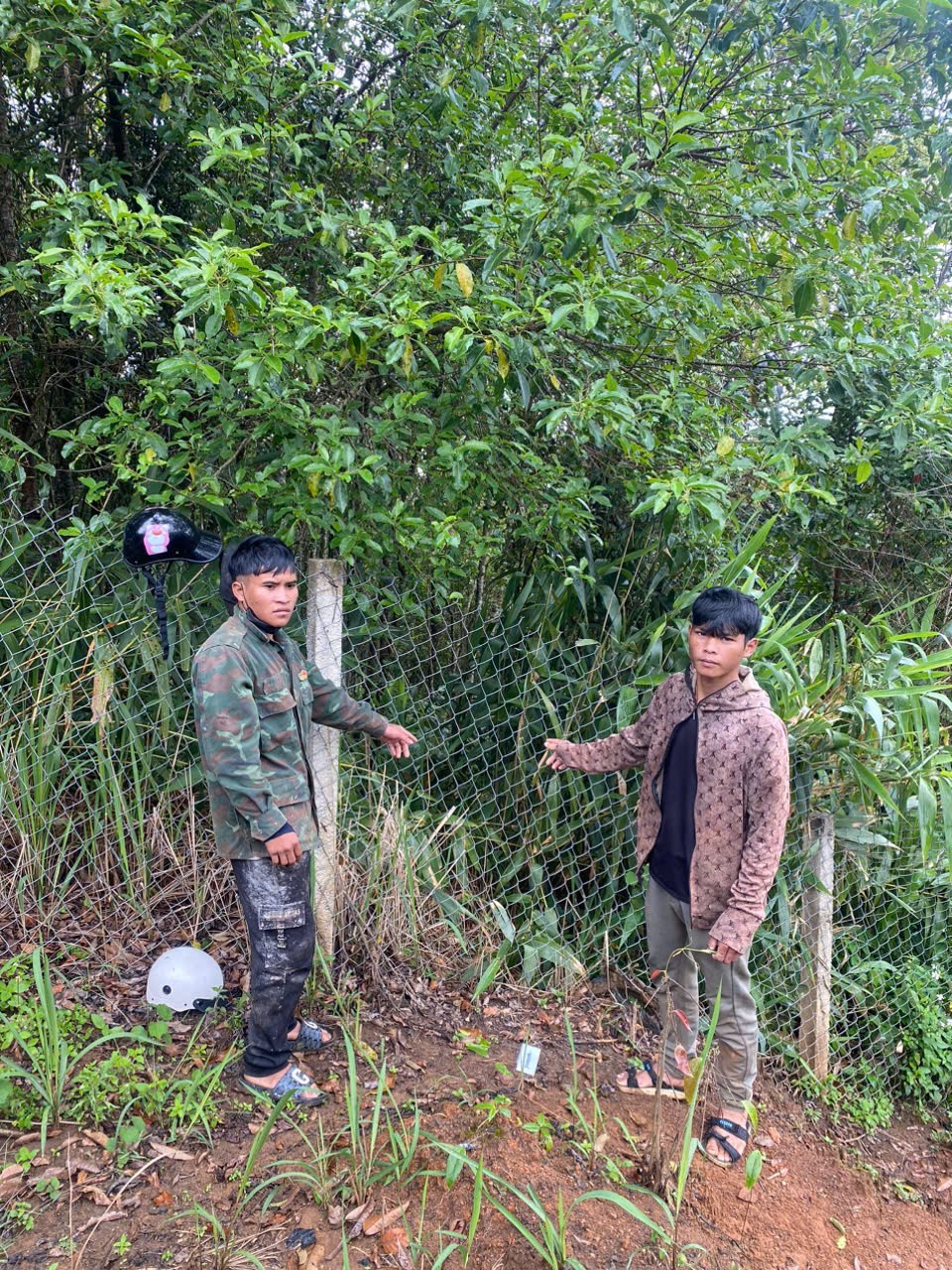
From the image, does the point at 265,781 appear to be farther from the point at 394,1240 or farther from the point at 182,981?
the point at 394,1240

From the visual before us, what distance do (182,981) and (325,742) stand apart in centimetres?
89

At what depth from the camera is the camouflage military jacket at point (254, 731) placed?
2264 millimetres

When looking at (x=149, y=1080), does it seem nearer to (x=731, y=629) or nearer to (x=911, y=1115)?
(x=731, y=629)

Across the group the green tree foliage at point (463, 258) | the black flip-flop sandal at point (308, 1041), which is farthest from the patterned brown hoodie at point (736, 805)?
the black flip-flop sandal at point (308, 1041)

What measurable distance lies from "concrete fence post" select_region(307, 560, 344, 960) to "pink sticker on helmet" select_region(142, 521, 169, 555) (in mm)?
485

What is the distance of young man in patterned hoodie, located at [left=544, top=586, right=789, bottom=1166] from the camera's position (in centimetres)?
247

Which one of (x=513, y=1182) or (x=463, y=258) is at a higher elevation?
(x=463, y=258)

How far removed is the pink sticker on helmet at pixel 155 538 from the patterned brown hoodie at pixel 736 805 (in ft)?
5.53

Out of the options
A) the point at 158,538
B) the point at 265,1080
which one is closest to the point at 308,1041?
the point at 265,1080

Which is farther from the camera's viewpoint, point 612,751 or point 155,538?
point 612,751

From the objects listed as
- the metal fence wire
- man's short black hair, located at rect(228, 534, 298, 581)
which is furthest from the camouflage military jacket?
the metal fence wire

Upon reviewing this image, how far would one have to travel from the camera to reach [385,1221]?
210cm

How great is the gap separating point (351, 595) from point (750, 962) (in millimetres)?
2185

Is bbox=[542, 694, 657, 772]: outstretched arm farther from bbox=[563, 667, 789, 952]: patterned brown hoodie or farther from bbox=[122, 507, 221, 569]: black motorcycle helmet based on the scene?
bbox=[122, 507, 221, 569]: black motorcycle helmet
